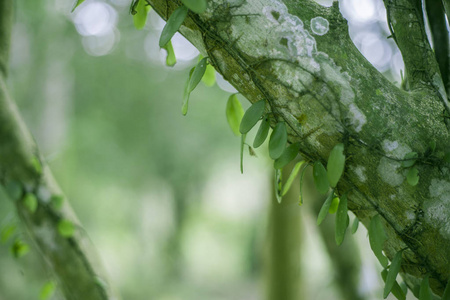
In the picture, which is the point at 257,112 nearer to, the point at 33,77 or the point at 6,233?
the point at 6,233

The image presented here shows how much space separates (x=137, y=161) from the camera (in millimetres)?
7090

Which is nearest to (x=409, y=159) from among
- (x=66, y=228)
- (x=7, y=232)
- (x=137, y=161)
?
(x=66, y=228)

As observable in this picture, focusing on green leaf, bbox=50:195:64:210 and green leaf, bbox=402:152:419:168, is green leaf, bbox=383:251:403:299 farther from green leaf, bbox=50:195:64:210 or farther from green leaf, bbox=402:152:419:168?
green leaf, bbox=50:195:64:210

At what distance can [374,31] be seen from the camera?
2068mm

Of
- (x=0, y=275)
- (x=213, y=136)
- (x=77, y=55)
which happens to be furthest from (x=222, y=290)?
(x=77, y=55)

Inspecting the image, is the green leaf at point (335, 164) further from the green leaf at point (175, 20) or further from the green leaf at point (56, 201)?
the green leaf at point (56, 201)

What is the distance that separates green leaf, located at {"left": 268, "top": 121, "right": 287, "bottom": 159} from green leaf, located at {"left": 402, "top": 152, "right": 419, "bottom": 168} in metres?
0.15

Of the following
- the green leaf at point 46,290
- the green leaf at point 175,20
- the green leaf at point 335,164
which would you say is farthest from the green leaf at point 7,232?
the green leaf at point 335,164

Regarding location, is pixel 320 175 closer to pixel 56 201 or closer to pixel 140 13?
pixel 140 13

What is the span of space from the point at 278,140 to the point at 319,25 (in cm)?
15

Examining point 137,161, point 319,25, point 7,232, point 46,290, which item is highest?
point 319,25

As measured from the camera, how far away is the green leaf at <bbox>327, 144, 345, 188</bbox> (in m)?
0.51

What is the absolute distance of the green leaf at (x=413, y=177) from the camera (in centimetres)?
51

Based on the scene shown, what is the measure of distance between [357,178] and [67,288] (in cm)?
83
